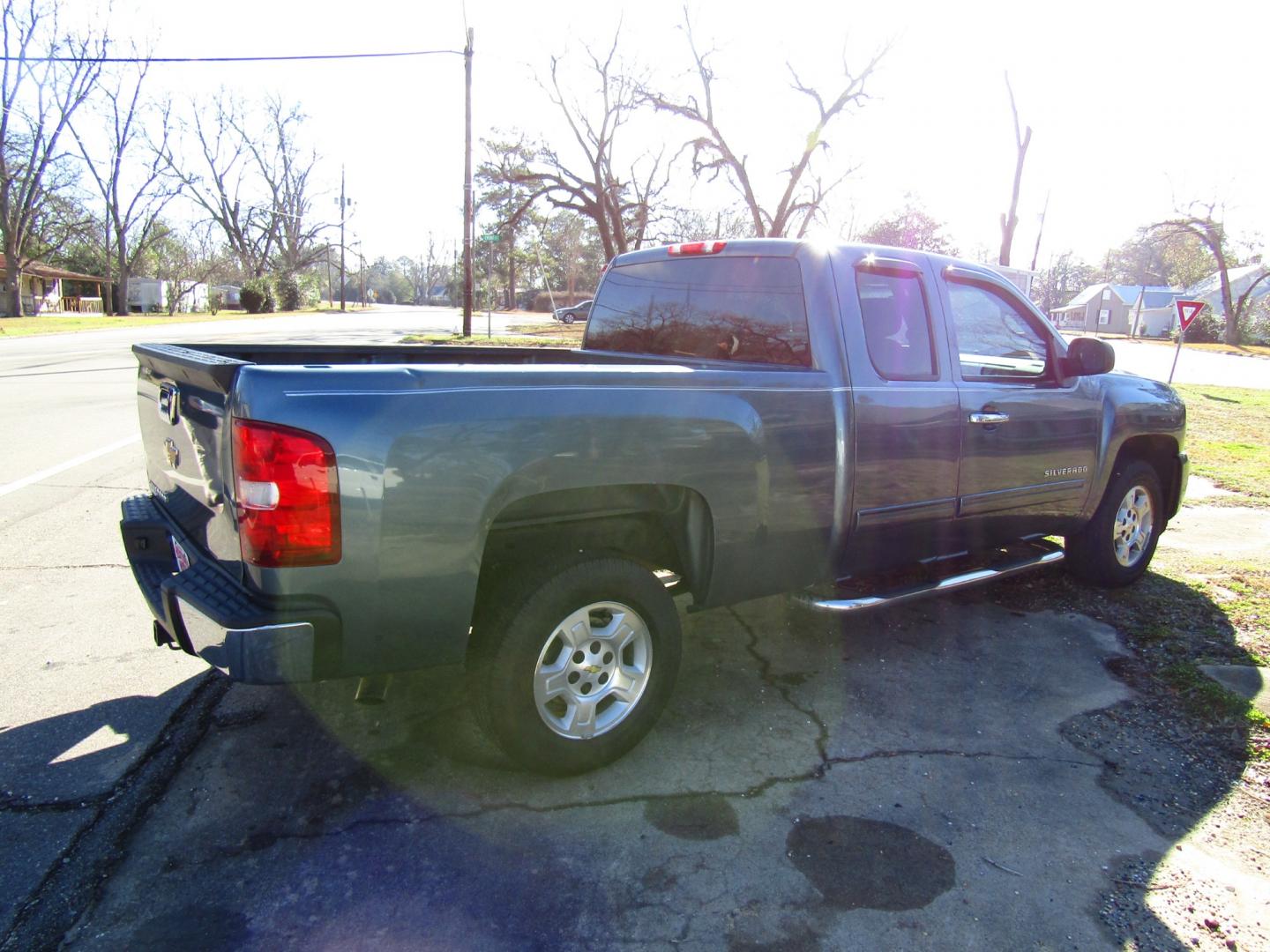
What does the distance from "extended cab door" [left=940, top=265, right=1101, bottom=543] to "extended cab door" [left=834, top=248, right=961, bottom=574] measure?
0.14 meters

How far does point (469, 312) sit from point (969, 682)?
22421mm

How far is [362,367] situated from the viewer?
2465 mm

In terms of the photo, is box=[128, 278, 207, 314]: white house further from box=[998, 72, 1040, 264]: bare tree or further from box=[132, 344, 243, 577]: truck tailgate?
box=[132, 344, 243, 577]: truck tailgate

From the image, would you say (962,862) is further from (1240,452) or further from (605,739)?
(1240,452)

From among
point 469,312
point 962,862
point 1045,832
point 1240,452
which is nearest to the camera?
point 962,862

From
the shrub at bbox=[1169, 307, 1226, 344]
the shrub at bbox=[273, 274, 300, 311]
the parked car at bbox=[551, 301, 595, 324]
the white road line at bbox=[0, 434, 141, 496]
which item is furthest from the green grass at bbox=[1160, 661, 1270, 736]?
the shrub at bbox=[1169, 307, 1226, 344]

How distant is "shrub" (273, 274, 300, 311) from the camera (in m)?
62.0

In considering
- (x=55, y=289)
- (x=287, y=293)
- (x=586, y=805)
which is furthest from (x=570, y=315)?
(x=586, y=805)

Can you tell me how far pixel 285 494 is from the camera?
2.34 meters

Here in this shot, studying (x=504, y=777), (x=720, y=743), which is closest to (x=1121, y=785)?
(x=720, y=743)

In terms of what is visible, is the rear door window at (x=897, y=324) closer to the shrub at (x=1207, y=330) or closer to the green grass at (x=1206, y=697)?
the green grass at (x=1206, y=697)

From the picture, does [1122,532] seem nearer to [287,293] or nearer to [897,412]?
[897,412]

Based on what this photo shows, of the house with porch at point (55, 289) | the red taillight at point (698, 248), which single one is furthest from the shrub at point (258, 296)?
the red taillight at point (698, 248)

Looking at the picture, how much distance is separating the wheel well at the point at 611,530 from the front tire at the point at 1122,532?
120 inches
